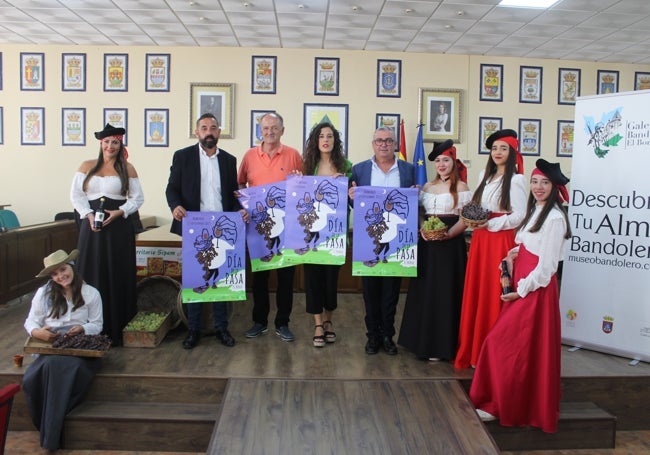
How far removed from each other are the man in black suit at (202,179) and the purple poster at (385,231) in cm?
83

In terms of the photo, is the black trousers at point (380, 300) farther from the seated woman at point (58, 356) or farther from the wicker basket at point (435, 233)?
the seated woman at point (58, 356)

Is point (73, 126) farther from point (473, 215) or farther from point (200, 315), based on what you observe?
point (473, 215)

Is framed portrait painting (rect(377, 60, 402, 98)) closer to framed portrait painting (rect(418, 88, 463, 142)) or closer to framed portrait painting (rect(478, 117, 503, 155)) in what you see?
framed portrait painting (rect(418, 88, 463, 142))

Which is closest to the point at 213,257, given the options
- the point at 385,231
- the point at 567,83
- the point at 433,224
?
the point at 385,231

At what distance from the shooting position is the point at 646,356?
3441 millimetres

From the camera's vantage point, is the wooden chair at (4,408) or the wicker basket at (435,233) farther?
the wicker basket at (435,233)

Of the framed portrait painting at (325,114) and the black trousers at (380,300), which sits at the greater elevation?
the framed portrait painting at (325,114)

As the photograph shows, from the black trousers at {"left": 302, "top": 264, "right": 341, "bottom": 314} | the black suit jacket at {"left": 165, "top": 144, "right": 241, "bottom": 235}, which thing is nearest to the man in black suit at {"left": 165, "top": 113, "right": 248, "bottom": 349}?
the black suit jacket at {"left": 165, "top": 144, "right": 241, "bottom": 235}

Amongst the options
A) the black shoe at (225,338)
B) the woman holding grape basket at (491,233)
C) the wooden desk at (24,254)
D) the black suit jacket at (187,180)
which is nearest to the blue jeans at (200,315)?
the black shoe at (225,338)

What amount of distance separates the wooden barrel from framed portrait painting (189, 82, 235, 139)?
3794mm

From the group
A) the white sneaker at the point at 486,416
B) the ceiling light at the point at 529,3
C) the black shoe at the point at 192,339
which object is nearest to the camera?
the white sneaker at the point at 486,416

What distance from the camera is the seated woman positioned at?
2799 millimetres

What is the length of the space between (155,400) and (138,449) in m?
0.28

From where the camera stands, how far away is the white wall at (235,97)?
23.6 feet
